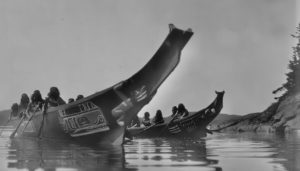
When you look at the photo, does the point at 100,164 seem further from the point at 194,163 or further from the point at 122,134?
the point at 122,134

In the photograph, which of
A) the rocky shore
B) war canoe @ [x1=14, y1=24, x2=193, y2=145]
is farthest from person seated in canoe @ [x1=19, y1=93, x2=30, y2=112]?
the rocky shore

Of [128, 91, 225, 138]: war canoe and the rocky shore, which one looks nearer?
[128, 91, 225, 138]: war canoe

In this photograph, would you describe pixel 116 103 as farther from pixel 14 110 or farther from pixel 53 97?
pixel 14 110

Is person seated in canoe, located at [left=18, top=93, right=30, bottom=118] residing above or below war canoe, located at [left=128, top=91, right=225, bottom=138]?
above

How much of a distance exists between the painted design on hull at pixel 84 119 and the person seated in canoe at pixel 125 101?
0.54 meters

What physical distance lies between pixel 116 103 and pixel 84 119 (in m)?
1.43

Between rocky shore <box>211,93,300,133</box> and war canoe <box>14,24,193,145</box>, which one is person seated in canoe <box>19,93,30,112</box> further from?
rocky shore <box>211,93,300,133</box>

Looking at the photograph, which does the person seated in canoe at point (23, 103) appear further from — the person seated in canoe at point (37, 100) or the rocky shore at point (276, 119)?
the rocky shore at point (276, 119)

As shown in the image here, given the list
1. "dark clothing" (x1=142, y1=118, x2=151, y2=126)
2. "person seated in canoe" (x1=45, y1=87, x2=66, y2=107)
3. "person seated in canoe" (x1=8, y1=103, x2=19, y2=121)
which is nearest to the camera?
"person seated in canoe" (x1=45, y1=87, x2=66, y2=107)

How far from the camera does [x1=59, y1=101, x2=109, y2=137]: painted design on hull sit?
20.0 metres

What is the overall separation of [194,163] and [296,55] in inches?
1856

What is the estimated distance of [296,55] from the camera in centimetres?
5447

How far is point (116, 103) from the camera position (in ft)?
Answer: 66.0

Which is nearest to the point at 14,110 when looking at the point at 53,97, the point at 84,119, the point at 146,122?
the point at 146,122
